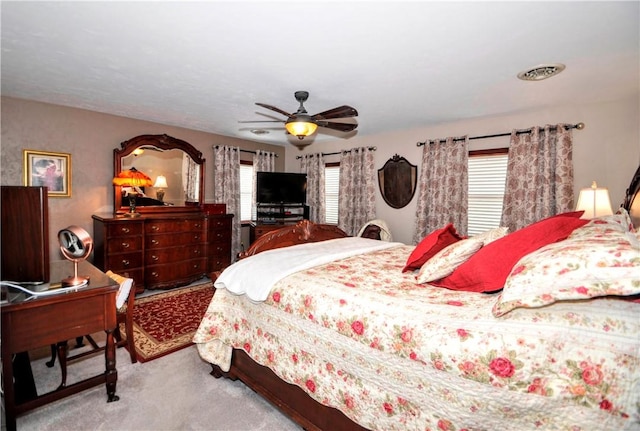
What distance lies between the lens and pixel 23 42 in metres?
2.26

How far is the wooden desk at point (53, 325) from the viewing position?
1576mm

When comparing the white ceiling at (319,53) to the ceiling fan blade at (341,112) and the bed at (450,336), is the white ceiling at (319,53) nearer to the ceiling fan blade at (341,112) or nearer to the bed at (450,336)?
the ceiling fan blade at (341,112)

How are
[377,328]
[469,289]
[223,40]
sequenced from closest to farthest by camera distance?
[377,328], [469,289], [223,40]

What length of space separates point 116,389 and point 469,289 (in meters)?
2.46

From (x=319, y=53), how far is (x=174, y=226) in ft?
10.9

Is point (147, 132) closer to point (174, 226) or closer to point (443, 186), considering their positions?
point (174, 226)

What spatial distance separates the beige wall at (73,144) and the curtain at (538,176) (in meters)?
5.11

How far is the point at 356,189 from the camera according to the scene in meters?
5.59

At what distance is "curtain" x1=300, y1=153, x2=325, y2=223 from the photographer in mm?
6117

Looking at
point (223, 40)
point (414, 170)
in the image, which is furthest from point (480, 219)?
point (223, 40)

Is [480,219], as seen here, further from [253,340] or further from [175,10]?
[175,10]

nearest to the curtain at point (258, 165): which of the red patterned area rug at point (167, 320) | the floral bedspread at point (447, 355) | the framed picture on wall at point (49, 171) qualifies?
the red patterned area rug at point (167, 320)

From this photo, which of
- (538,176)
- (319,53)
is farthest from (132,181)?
(538,176)

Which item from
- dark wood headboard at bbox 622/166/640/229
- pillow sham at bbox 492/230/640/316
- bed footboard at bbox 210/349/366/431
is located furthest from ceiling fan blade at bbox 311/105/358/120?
dark wood headboard at bbox 622/166/640/229
